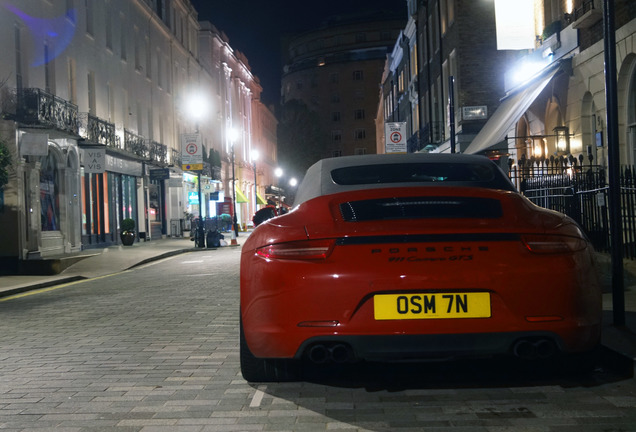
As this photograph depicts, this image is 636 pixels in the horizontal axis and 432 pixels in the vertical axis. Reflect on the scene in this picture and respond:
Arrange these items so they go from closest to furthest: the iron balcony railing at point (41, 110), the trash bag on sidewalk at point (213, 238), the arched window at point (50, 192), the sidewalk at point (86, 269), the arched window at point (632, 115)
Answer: the sidewalk at point (86, 269)
the arched window at point (632, 115)
the iron balcony railing at point (41, 110)
the arched window at point (50, 192)
the trash bag on sidewalk at point (213, 238)

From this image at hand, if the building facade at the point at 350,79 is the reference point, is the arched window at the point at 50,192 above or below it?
below

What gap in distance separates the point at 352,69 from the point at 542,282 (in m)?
105

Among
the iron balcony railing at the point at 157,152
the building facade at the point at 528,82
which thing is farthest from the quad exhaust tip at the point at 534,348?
the iron balcony railing at the point at 157,152

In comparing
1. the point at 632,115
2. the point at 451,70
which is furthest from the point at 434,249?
the point at 451,70

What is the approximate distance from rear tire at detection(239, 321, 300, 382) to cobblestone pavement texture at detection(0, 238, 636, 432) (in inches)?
4.1

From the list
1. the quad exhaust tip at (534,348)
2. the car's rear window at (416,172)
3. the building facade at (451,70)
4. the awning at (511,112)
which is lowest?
the quad exhaust tip at (534,348)

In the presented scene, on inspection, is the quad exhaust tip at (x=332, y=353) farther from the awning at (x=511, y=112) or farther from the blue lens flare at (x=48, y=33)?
the blue lens flare at (x=48, y=33)

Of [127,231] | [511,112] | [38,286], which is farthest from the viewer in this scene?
[127,231]

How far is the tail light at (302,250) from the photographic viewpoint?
4.02m

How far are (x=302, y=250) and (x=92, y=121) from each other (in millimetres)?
24748

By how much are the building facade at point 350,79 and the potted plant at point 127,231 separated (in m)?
77.6

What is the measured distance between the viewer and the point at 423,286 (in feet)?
12.9

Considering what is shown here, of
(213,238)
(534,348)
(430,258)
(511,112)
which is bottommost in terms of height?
(534,348)

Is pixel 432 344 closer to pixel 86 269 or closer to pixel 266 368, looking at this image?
pixel 266 368
